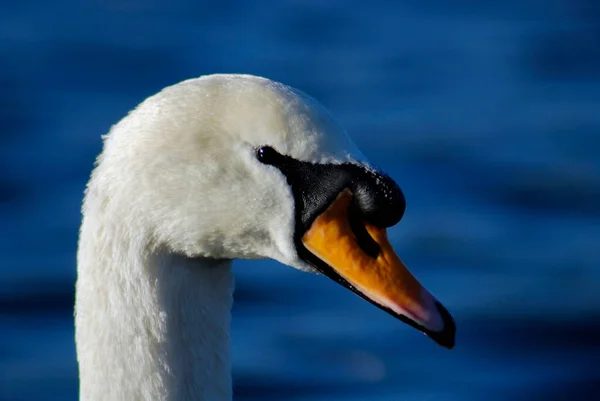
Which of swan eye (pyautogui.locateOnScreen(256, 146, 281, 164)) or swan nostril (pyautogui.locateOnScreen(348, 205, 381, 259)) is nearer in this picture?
swan eye (pyautogui.locateOnScreen(256, 146, 281, 164))

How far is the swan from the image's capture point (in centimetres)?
443

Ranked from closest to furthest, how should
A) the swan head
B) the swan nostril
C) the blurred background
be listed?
1. the swan head
2. the swan nostril
3. the blurred background

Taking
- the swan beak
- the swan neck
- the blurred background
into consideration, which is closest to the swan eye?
the swan beak

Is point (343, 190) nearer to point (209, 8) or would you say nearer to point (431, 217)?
point (431, 217)

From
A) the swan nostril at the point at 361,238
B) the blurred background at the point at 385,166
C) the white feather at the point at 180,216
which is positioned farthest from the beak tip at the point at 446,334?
the blurred background at the point at 385,166

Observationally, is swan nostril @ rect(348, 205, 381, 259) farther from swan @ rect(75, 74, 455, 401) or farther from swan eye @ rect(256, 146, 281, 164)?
swan eye @ rect(256, 146, 281, 164)

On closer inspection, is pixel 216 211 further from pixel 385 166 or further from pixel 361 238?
pixel 385 166

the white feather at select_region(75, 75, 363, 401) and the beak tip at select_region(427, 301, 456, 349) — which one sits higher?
the white feather at select_region(75, 75, 363, 401)

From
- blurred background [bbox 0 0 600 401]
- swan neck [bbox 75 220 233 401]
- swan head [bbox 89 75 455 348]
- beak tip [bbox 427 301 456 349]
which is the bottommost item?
beak tip [bbox 427 301 456 349]

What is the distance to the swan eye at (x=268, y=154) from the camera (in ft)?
14.5

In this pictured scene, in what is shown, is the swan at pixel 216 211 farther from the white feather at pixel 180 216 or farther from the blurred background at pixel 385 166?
the blurred background at pixel 385 166

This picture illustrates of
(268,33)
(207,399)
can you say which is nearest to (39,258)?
(268,33)

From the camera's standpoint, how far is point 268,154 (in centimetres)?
443

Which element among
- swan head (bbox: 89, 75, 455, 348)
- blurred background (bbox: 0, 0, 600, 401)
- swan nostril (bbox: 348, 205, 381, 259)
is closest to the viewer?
swan head (bbox: 89, 75, 455, 348)
